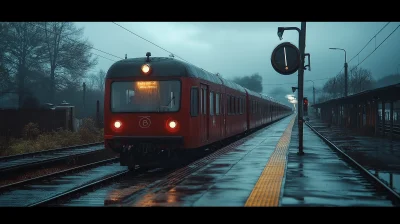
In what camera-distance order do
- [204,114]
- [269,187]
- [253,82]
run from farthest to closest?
[253,82] → [204,114] → [269,187]

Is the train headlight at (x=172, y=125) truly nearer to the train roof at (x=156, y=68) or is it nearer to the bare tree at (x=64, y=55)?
the train roof at (x=156, y=68)

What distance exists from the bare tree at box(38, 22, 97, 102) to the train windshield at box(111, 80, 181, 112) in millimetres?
34255

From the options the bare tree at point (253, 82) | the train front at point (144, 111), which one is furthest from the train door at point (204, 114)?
the bare tree at point (253, 82)

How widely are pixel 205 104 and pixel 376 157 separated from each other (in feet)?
21.6

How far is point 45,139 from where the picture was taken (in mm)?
25812

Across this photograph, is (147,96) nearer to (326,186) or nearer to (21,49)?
(326,186)

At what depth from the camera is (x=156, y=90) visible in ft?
45.5

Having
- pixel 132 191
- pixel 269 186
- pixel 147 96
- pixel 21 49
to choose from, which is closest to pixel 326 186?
pixel 269 186

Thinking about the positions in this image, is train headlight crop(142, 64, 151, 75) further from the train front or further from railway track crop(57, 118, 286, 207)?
railway track crop(57, 118, 286, 207)

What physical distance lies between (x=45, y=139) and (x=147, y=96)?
44.8 ft

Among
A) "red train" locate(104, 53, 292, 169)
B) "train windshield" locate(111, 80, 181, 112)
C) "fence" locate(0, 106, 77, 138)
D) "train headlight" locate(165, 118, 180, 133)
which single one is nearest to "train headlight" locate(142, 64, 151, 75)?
"red train" locate(104, 53, 292, 169)

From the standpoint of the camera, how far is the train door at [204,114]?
15.2 meters

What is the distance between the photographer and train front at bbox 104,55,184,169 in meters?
13.7
